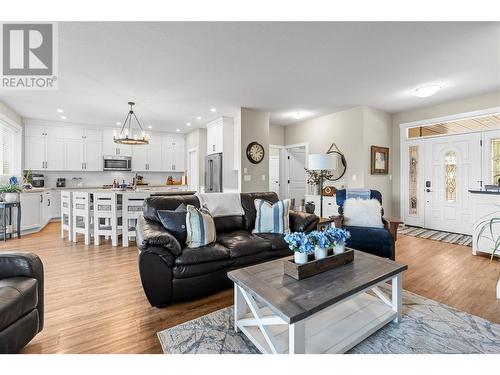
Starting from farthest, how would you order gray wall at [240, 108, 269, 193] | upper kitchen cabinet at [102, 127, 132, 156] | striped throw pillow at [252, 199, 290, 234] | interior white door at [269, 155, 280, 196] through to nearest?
interior white door at [269, 155, 280, 196] → upper kitchen cabinet at [102, 127, 132, 156] → gray wall at [240, 108, 269, 193] → striped throw pillow at [252, 199, 290, 234]

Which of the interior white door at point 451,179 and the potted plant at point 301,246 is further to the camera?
the interior white door at point 451,179

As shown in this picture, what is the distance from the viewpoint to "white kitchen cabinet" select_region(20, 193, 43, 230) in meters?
4.66

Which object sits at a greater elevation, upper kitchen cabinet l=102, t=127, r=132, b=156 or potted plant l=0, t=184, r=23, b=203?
upper kitchen cabinet l=102, t=127, r=132, b=156

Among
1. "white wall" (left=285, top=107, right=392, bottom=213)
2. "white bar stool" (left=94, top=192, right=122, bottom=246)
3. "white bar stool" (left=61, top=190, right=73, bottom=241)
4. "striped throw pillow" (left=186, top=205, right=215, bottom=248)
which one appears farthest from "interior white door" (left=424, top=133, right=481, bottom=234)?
"white bar stool" (left=61, top=190, right=73, bottom=241)

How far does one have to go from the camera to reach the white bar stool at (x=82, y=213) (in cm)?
400

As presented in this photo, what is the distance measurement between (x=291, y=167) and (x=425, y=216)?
10.7 ft

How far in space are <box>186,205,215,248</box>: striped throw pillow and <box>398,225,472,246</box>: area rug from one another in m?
4.13

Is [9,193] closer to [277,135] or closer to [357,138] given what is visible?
[277,135]

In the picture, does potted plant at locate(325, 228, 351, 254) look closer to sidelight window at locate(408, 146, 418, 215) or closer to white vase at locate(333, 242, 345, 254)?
white vase at locate(333, 242, 345, 254)

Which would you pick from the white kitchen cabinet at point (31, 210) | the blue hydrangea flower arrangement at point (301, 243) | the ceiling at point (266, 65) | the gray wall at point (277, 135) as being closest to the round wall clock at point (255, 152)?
the ceiling at point (266, 65)

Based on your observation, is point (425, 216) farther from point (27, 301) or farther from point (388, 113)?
point (27, 301)

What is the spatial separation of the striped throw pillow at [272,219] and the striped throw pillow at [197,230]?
0.70m

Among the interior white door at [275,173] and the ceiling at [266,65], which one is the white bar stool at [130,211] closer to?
the ceiling at [266,65]
